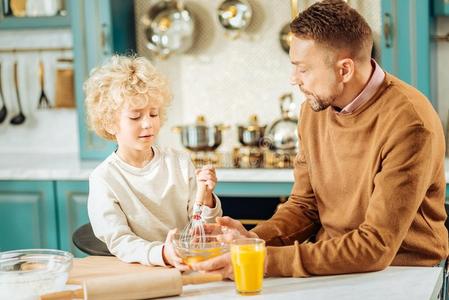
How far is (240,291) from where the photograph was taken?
1962 millimetres

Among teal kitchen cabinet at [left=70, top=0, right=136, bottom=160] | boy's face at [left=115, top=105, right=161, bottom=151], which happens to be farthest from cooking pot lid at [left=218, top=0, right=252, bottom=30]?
boy's face at [left=115, top=105, right=161, bottom=151]

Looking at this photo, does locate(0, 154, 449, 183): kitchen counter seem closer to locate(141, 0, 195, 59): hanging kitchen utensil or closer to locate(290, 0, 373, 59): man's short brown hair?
locate(141, 0, 195, 59): hanging kitchen utensil

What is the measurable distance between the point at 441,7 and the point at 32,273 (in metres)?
2.66

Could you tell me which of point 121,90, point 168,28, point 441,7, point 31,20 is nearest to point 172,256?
point 121,90

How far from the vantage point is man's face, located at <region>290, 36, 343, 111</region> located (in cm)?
236

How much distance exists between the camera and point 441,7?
397cm

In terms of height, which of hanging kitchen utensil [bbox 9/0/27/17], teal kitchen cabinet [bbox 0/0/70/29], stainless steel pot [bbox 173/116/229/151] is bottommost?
stainless steel pot [bbox 173/116/229/151]

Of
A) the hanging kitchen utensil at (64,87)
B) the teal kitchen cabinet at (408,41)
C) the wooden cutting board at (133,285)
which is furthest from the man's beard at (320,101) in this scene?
the hanging kitchen utensil at (64,87)

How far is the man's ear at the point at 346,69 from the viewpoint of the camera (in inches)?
93.4

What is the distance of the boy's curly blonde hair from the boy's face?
0.8 inches

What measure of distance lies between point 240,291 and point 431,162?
2.05 feet

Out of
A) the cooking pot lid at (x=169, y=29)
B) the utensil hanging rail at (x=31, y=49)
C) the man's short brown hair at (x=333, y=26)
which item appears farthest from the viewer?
the utensil hanging rail at (x=31, y=49)

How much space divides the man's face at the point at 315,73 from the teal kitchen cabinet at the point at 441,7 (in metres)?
1.76

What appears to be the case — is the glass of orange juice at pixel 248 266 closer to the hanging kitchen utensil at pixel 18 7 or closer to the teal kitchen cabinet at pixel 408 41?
the teal kitchen cabinet at pixel 408 41
